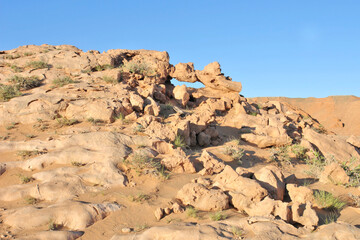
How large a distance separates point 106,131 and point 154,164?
1743 mm

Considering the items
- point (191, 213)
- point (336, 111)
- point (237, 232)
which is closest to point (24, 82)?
point (191, 213)

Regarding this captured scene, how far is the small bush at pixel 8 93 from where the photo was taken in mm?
8259

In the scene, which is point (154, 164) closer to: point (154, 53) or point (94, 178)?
point (94, 178)

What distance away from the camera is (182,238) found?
3.34m

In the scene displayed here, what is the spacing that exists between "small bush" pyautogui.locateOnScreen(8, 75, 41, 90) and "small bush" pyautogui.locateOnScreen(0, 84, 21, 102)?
29 cm

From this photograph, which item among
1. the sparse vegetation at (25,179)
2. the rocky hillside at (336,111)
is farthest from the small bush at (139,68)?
the rocky hillside at (336,111)

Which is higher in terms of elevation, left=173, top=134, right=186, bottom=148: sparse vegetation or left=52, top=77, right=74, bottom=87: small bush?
left=52, top=77, right=74, bottom=87: small bush

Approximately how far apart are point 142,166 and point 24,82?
5.91 metres

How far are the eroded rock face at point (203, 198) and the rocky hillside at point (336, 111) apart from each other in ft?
67.6

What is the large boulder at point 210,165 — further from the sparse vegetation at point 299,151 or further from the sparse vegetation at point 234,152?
the sparse vegetation at point 299,151

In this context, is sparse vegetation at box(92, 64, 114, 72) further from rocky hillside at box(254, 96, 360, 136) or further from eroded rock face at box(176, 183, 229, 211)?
rocky hillside at box(254, 96, 360, 136)

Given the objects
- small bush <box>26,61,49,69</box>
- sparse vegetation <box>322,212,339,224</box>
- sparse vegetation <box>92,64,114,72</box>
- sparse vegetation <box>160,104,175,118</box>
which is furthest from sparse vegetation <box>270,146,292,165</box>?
small bush <box>26,61,49,69</box>

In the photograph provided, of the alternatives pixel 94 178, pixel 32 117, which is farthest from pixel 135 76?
pixel 94 178

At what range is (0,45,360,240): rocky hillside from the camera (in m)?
3.85
